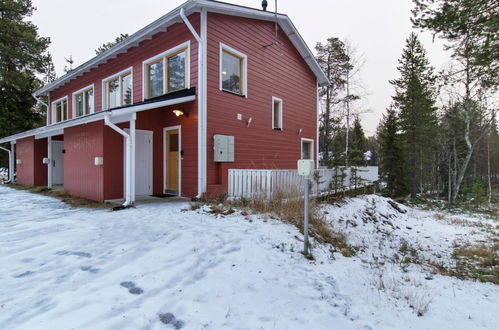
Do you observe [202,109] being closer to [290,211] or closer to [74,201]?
[290,211]

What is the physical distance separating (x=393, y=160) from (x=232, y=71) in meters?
16.9

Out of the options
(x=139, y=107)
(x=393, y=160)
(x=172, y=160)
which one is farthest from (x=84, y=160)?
(x=393, y=160)

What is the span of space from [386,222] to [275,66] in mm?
7080

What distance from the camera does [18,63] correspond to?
1662cm

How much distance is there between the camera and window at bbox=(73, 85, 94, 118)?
1136 cm

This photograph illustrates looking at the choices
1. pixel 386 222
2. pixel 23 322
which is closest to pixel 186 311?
pixel 23 322

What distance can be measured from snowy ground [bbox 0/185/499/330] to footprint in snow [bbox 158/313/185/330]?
0.01m

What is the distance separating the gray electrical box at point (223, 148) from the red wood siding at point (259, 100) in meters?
0.15

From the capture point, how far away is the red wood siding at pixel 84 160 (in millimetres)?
7045

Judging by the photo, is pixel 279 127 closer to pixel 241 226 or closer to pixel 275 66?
pixel 275 66

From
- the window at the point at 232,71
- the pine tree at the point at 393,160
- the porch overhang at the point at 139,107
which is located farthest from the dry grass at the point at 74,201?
the pine tree at the point at 393,160

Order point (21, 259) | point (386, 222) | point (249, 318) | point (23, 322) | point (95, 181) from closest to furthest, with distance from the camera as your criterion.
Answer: point (23, 322) < point (249, 318) < point (21, 259) < point (95, 181) < point (386, 222)

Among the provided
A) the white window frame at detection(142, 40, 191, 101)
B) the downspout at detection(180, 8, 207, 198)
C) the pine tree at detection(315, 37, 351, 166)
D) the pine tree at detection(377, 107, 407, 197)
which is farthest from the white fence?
the pine tree at detection(377, 107, 407, 197)

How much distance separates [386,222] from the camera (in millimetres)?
8297
